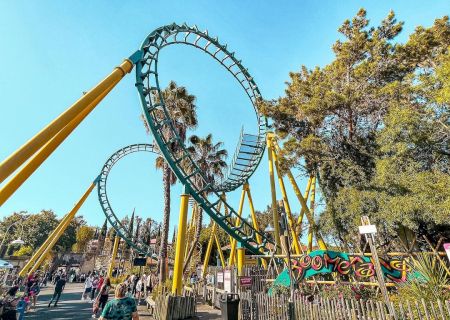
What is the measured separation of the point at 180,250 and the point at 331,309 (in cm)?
496

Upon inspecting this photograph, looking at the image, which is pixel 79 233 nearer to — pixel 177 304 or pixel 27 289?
pixel 27 289

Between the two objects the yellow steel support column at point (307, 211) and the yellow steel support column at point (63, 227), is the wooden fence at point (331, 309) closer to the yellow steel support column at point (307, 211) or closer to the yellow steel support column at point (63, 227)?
the yellow steel support column at point (307, 211)

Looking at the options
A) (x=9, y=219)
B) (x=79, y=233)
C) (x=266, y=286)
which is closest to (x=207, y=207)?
(x=266, y=286)

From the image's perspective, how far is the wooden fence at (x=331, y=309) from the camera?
4646 millimetres

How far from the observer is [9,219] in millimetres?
62094

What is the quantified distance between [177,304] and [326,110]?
9529mm

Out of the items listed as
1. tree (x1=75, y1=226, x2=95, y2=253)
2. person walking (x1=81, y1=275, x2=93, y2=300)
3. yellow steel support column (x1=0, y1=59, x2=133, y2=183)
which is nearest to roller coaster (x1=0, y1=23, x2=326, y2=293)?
yellow steel support column (x1=0, y1=59, x2=133, y2=183)

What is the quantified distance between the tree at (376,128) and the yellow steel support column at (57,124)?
314 inches

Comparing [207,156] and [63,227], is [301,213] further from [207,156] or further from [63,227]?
[63,227]

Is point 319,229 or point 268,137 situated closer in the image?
point 319,229

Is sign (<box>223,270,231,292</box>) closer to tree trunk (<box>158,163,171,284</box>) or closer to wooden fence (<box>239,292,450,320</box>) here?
wooden fence (<box>239,292,450,320</box>)

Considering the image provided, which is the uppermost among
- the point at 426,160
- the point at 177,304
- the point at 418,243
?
the point at 426,160

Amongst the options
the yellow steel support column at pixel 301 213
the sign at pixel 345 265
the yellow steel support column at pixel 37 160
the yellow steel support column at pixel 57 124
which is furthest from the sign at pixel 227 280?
the yellow steel support column at pixel 57 124

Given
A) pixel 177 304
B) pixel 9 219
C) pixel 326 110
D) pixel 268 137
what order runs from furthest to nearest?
pixel 9 219 < pixel 268 137 < pixel 326 110 < pixel 177 304
